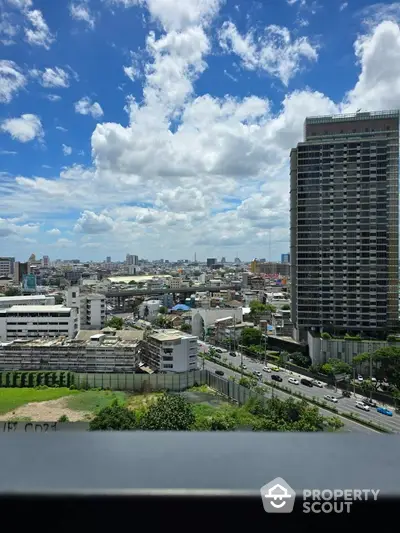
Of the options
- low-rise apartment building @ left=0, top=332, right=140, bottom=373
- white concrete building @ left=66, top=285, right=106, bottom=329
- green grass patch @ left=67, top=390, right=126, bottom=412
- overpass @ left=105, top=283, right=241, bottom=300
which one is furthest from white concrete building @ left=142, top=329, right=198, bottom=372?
overpass @ left=105, top=283, right=241, bottom=300

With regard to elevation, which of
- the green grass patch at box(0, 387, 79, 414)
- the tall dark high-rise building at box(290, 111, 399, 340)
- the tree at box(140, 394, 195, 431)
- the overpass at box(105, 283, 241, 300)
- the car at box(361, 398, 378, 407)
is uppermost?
the tall dark high-rise building at box(290, 111, 399, 340)

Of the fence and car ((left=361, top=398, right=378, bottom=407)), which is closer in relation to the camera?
car ((left=361, top=398, right=378, bottom=407))

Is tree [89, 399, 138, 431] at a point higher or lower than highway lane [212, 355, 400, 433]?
higher

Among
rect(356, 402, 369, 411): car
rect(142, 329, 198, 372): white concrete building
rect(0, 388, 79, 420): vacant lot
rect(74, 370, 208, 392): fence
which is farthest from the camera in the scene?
rect(142, 329, 198, 372): white concrete building

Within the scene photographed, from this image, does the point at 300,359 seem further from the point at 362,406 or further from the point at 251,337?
the point at 362,406

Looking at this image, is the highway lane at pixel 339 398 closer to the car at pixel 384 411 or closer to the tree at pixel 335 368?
the car at pixel 384 411

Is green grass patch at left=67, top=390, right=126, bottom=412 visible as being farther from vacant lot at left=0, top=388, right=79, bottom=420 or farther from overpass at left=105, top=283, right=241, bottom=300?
overpass at left=105, top=283, right=241, bottom=300

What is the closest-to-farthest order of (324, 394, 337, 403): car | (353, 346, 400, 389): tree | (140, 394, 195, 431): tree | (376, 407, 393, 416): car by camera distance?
(140, 394, 195, 431): tree
(376, 407, 393, 416): car
(324, 394, 337, 403): car
(353, 346, 400, 389): tree
